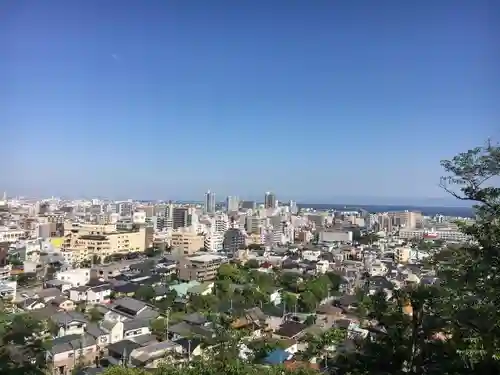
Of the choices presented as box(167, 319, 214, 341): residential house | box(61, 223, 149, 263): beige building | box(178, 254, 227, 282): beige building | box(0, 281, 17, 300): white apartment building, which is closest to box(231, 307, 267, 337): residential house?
box(167, 319, 214, 341): residential house

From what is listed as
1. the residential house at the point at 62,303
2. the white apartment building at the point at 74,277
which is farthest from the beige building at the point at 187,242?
the residential house at the point at 62,303

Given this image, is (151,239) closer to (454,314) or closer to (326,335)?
(326,335)

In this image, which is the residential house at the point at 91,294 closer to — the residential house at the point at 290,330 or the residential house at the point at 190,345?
the residential house at the point at 190,345

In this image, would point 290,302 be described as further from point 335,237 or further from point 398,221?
point 398,221

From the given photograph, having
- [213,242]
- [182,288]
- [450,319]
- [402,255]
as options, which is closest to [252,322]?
[182,288]

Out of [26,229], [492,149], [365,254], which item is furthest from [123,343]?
[26,229]
